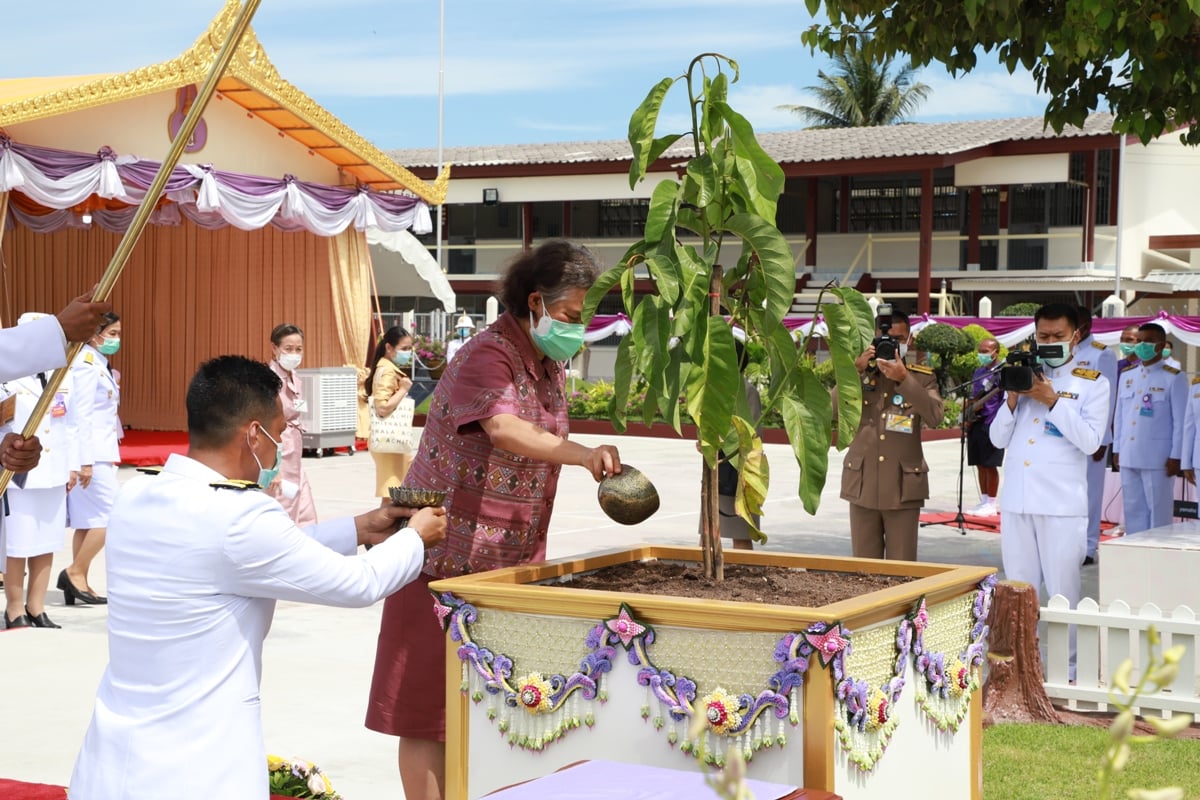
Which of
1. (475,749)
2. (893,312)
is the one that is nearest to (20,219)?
(893,312)

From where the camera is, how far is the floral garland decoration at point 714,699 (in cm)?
291

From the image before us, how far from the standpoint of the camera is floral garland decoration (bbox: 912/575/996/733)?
334 centimetres

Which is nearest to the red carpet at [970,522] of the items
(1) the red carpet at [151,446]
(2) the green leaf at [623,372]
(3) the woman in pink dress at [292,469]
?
(3) the woman in pink dress at [292,469]

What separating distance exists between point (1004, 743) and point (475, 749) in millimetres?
2910

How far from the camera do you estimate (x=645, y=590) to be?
134 inches

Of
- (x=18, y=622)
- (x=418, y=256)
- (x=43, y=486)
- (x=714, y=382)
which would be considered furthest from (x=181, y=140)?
(x=418, y=256)

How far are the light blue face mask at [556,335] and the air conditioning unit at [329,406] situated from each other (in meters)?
14.1

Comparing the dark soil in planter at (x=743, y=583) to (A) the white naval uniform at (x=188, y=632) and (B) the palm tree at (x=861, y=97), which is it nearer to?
(A) the white naval uniform at (x=188, y=632)

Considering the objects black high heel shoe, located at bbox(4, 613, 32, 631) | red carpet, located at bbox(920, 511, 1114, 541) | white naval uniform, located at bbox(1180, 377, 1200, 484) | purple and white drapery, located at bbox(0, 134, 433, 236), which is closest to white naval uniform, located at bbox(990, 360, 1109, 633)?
white naval uniform, located at bbox(1180, 377, 1200, 484)

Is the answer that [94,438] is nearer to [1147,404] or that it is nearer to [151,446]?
[1147,404]

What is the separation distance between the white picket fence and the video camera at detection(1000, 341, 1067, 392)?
3.05 feet

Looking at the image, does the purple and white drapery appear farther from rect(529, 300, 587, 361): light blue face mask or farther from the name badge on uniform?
rect(529, 300, 587, 361): light blue face mask

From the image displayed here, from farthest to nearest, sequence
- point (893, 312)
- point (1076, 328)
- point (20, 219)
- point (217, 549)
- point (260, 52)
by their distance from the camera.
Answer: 1. point (20, 219)
2. point (260, 52)
3. point (893, 312)
4. point (1076, 328)
5. point (217, 549)

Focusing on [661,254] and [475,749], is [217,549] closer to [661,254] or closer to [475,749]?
[475,749]
